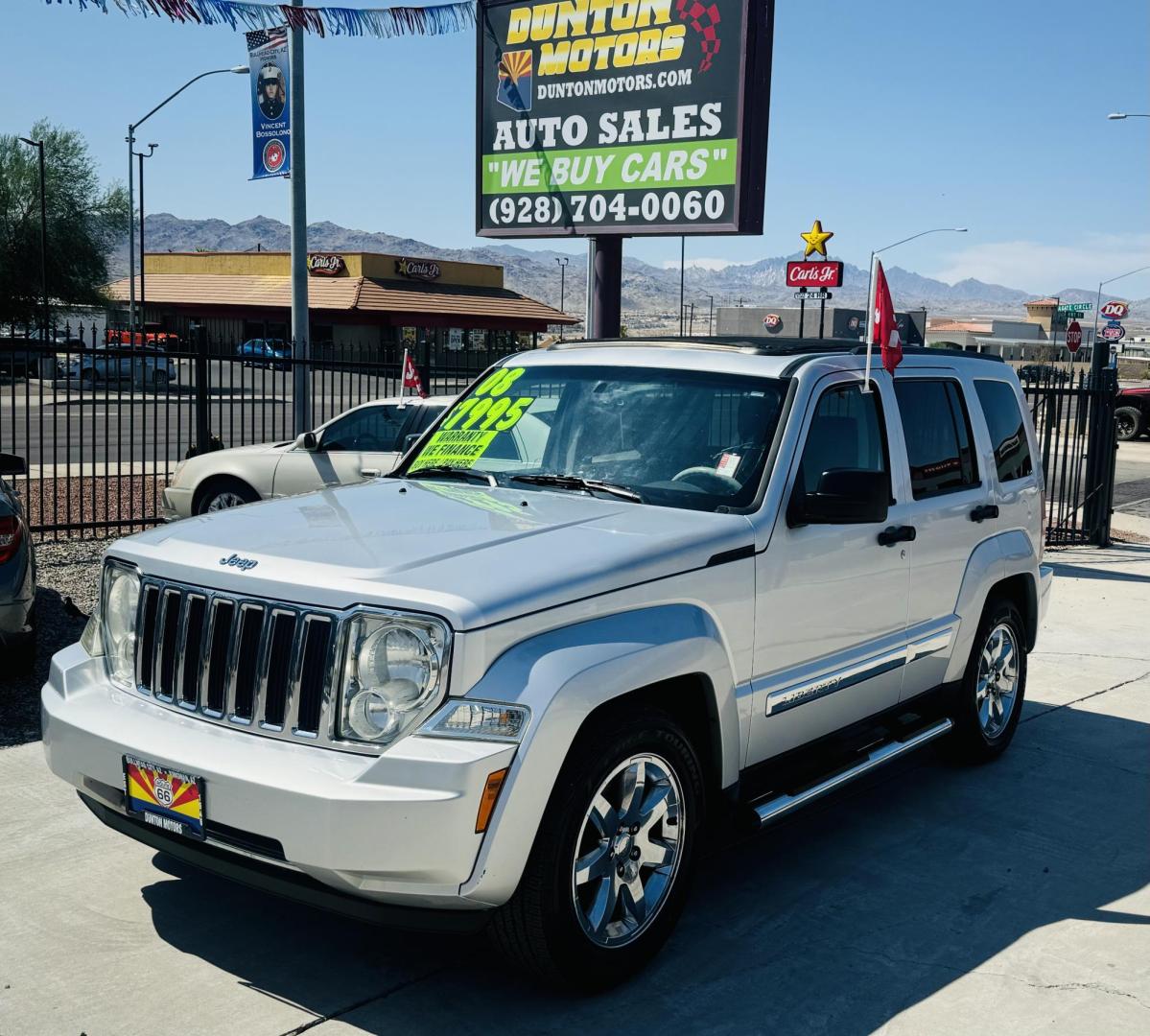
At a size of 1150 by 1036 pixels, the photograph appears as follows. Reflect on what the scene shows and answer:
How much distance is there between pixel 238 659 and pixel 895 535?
2734mm

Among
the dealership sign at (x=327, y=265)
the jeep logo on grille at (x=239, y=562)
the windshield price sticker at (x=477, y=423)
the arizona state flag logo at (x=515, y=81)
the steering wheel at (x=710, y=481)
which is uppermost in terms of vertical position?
the dealership sign at (x=327, y=265)

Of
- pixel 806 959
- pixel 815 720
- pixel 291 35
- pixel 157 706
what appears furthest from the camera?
pixel 291 35

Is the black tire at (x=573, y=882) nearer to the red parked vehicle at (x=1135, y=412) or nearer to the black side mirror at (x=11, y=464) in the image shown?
the black side mirror at (x=11, y=464)

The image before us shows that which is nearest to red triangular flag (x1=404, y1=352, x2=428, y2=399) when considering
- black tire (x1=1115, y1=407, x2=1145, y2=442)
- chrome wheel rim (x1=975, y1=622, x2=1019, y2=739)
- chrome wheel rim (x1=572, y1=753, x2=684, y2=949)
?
chrome wheel rim (x1=975, y1=622, x2=1019, y2=739)

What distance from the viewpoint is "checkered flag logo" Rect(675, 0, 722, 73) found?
11680mm

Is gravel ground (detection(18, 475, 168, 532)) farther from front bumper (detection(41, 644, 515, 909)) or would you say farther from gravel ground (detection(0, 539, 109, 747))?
front bumper (detection(41, 644, 515, 909))

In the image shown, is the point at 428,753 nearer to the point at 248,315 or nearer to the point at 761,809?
the point at 761,809

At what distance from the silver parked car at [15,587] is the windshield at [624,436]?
237cm

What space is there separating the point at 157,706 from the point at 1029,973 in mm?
2994

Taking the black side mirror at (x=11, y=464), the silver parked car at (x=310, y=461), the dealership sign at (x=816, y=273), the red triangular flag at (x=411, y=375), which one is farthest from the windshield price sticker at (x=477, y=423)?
the dealership sign at (x=816, y=273)

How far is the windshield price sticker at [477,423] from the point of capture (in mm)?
5344

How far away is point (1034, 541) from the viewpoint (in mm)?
6586

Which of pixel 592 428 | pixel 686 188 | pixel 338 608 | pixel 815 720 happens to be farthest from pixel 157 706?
pixel 686 188

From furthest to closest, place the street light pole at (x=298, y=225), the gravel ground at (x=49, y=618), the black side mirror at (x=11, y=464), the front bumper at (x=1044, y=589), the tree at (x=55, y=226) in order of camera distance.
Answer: the tree at (x=55, y=226)
the street light pole at (x=298, y=225)
the black side mirror at (x=11, y=464)
the front bumper at (x=1044, y=589)
the gravel ground at (x=49, y=618)
